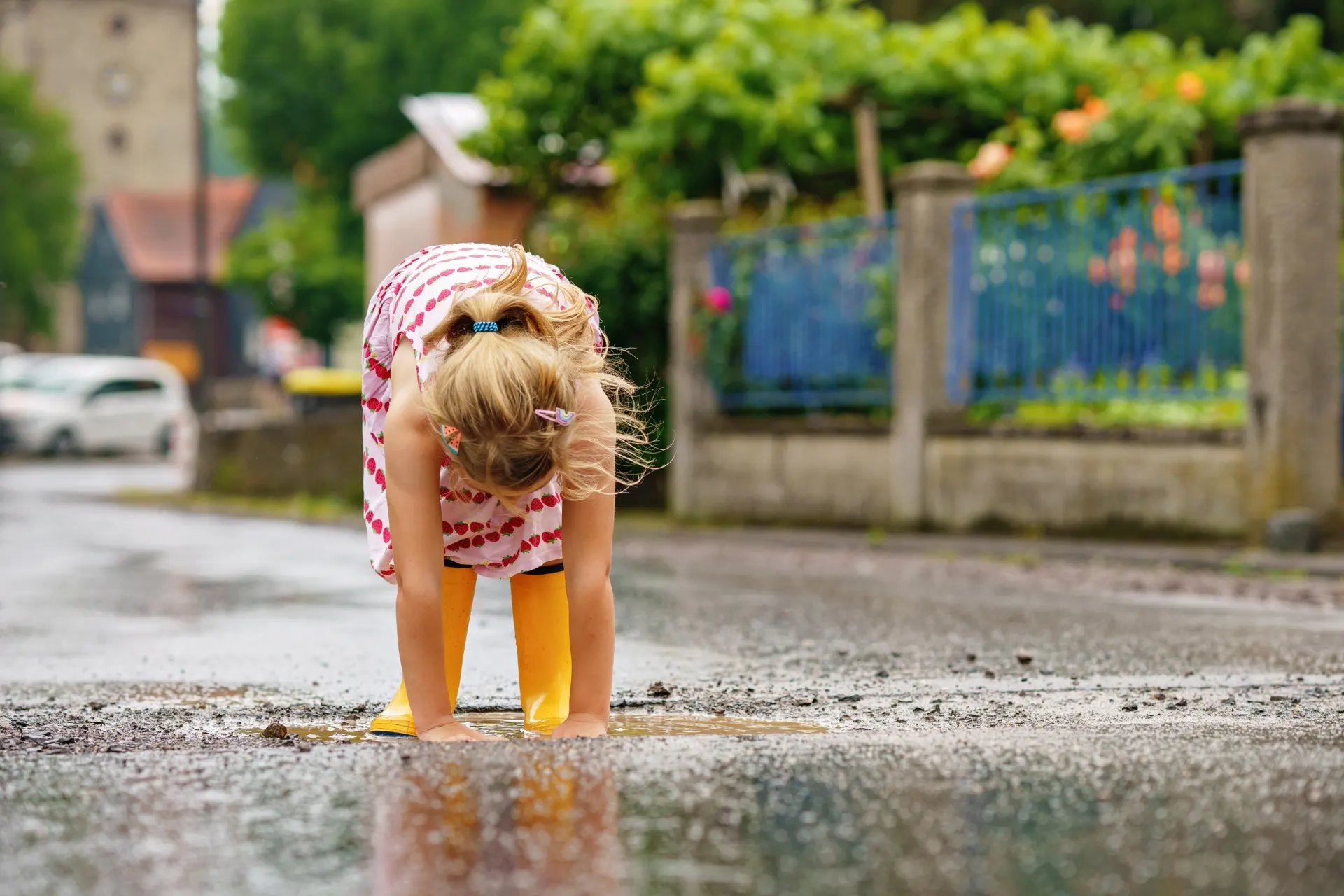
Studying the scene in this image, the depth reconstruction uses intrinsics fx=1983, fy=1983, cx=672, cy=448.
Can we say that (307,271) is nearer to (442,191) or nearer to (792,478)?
(442,191)

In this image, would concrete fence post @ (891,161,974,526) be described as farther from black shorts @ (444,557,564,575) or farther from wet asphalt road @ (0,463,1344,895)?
black shorts @ (444,557,564,575)

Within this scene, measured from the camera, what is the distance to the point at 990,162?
48.6ft

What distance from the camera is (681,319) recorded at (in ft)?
52.2

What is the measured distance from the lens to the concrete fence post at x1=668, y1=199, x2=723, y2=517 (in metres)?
15.7

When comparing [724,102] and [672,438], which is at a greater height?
[724,102]

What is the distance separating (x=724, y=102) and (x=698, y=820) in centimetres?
1304

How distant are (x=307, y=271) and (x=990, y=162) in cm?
3711

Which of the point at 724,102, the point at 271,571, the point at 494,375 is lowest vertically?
the point at 271,571

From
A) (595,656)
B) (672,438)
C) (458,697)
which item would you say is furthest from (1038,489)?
(595,656)

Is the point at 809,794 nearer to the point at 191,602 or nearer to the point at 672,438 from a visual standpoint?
the point at 191,602

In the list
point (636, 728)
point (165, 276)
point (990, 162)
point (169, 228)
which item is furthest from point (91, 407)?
point (169, 228)

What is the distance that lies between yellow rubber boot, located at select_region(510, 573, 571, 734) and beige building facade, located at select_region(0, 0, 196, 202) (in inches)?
2870

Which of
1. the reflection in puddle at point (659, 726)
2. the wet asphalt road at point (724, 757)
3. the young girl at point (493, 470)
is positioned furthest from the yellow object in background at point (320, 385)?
the young girl at point (493, 470)

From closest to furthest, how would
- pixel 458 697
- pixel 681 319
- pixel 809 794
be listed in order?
pixel 809 794
pixel 458 697
pixel 681 319
